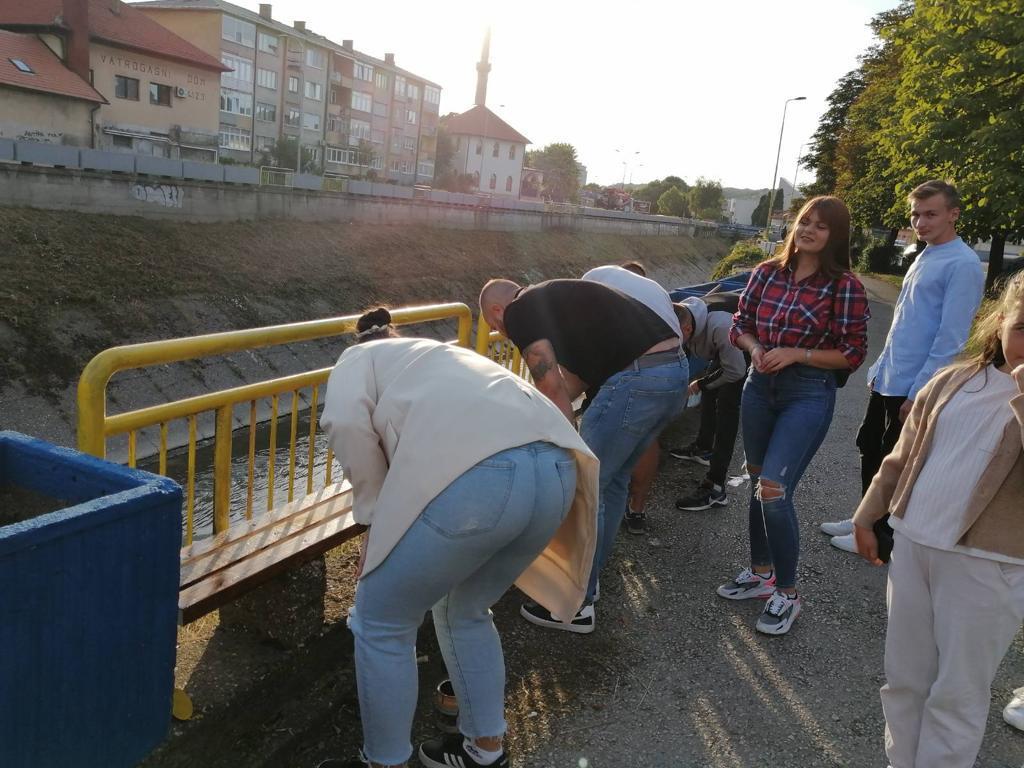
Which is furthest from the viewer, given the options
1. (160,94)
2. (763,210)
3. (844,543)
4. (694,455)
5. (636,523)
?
(763,210)

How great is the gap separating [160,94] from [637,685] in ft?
135

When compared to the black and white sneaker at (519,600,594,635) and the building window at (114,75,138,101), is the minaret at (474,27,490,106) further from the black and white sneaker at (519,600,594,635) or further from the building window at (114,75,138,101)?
the black and white sneaker at (519,600,594,635)

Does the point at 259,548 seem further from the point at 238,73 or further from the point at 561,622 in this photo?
the point at 238,73

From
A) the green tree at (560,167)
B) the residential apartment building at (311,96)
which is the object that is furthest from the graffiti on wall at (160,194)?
the green tree at (560,167)

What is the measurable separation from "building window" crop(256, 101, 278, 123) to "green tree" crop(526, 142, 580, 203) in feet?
145

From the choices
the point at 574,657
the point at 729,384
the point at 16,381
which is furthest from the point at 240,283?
the point at 574,657

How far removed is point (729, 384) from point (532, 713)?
2893 millimetres

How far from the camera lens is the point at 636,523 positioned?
15.2 feet

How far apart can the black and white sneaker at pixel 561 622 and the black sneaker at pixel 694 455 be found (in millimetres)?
2698

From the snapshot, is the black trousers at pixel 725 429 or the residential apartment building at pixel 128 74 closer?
the black trousers at pixel 725 429

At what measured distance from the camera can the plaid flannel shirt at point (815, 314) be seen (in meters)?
3.39

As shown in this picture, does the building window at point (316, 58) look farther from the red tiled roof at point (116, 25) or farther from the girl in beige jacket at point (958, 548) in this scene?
the girl in beige jacket at point (958, 548)

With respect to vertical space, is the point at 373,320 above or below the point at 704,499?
above

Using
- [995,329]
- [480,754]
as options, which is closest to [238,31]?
[480,754]
